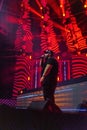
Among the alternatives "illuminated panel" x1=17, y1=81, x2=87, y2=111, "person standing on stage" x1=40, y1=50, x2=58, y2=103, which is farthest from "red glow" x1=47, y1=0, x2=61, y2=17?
"person standing on stage" x1=40, y1=50, x2=58, y2=103

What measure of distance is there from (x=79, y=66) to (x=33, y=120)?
772 cm

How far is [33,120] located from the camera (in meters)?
3.17

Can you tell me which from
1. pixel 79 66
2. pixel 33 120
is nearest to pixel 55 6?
pixel 79 66

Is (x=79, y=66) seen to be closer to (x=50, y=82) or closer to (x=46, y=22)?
(x=46, y=22)

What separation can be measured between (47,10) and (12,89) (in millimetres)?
3687

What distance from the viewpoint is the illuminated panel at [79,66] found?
1056cm

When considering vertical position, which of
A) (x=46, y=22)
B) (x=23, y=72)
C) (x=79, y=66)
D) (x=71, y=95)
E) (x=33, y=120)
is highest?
Answer: (x=46, y=22)

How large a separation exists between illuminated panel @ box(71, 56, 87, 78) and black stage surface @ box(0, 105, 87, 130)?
731cm

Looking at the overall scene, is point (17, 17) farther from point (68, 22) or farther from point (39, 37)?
point (68, 22)

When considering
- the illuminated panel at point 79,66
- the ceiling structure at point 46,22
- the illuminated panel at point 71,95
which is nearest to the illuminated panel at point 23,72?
the ceiling structure at point 46,22

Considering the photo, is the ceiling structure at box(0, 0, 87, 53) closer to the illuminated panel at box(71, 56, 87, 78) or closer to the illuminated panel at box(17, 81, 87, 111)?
the illuminated panel at box(71, 56, 87, 78)

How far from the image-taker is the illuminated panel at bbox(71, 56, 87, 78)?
10561 mm

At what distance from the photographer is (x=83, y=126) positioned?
336cm

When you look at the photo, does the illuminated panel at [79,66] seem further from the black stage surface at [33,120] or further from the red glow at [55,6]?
the black stage surface at [33,120]
